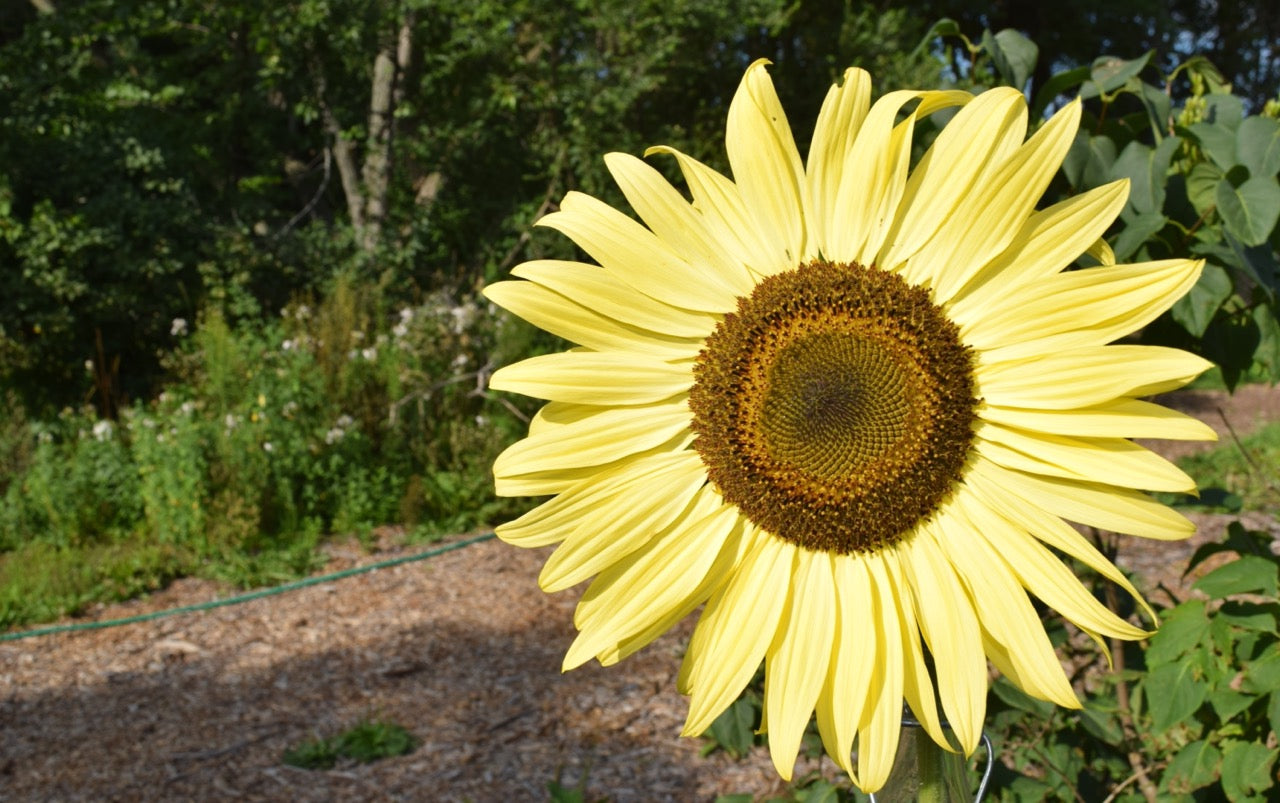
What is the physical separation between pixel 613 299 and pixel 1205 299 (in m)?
0.75

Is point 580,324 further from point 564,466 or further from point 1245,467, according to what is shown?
point 1245,467

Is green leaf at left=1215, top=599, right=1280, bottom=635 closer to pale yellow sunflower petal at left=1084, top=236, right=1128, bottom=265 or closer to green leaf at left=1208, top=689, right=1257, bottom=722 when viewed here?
green leaf at left=1208, top=689, right=1257, bottom=722

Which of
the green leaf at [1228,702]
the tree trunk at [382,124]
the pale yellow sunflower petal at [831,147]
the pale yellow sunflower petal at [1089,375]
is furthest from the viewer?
the tree trunk at [382,124]

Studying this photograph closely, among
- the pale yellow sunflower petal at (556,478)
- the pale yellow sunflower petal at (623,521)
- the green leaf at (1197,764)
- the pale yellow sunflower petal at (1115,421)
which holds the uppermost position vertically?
the pale yellow sunflower petal at (1115,421)

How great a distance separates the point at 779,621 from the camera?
0.95 meters

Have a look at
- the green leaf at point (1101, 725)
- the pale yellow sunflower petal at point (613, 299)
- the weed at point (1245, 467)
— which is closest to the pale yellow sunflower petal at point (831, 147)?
the pale yellow sunflower petal at point (613, 299)

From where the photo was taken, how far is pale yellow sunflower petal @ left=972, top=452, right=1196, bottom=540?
31.1 inches

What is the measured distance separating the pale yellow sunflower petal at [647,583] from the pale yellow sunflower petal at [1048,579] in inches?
9.2

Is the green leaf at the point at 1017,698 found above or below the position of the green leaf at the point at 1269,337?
below

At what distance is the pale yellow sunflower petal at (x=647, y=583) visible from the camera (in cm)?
94

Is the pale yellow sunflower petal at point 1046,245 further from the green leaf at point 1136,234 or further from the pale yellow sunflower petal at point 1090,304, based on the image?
the green leaf at point 1136,234

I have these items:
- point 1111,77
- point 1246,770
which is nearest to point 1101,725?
point 1246,770

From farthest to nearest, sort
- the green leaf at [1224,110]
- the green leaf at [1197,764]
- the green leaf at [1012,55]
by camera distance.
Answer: the green leaf at [1197,764] < the green leaf at [1224,110] < the green leaf at [1012,55]

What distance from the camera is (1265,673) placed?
1523mm
